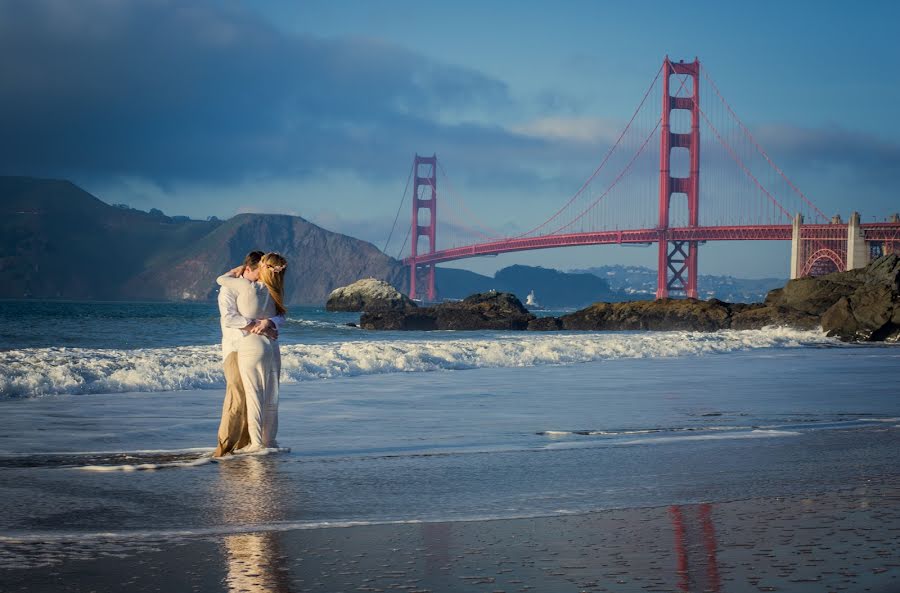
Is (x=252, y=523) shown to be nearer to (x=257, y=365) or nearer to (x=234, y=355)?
(x=257, y=365)

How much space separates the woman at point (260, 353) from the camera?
6.44m

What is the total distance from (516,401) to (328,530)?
651cm

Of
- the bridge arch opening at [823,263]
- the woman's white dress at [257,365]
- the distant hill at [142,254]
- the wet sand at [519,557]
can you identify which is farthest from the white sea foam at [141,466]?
the distant hill at [142,254]

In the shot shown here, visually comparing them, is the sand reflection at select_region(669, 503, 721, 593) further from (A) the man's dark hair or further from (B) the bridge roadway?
(B) the bridge roadway

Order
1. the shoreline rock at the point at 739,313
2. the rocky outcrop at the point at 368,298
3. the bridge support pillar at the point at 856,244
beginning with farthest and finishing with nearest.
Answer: the rocky outcrop at the point at 368,298 → the bridge support pillar at the point at 856,244 → the shoreline rock at the point at 739,313

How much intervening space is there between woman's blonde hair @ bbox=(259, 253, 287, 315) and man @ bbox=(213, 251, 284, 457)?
66mm

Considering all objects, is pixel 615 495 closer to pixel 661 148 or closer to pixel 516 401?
pixel 516 401

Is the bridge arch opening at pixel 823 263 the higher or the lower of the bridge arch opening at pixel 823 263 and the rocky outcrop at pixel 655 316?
the higher

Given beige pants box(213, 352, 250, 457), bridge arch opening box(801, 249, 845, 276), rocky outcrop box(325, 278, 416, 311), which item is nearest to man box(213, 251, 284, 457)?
beige pants box(213, 352, 250, 457)

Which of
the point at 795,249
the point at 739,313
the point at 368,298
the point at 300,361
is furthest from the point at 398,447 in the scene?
the point at 368,298

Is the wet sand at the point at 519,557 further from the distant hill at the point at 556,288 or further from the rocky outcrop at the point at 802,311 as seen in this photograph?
the distant hill at the point at 556,288

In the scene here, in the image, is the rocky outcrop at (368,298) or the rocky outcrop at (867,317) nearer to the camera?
the rocky outcrop at (867,317)

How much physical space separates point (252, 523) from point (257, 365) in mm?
2305

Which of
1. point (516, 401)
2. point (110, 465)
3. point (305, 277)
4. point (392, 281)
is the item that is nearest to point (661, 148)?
point (392, 281)
